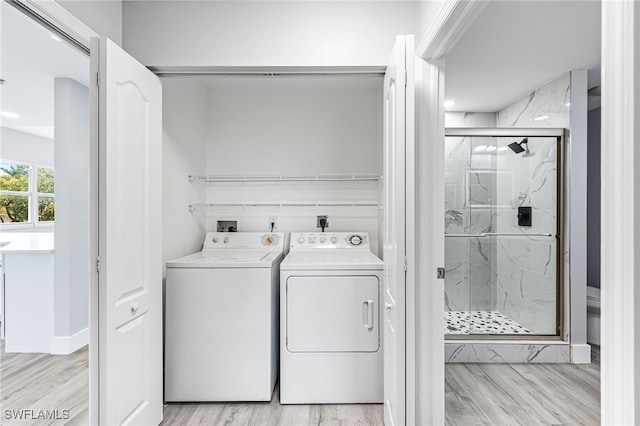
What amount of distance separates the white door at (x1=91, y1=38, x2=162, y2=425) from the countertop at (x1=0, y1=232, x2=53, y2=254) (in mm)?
539

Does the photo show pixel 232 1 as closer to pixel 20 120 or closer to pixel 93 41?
pixel 93 41

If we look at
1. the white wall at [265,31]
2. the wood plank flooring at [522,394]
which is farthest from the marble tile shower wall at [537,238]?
the white wall at [265,31]

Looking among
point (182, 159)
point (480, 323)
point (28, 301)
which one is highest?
point (182, 159)

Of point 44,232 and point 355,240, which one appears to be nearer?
point 44,232

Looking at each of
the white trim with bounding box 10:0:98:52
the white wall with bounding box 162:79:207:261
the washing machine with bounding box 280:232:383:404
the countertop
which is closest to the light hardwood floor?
the washing machine with bounding box 280:232:383:404

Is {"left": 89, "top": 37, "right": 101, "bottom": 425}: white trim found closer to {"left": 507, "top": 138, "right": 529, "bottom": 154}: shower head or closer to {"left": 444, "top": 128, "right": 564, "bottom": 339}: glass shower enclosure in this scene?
{"left": 444, "top": 128, "right": 564, "bottom": 339}: glass shower enclosure

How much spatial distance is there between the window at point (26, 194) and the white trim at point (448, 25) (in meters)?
2.00

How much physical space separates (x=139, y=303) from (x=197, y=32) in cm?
151

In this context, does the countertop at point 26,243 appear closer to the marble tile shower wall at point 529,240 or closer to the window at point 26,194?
the window at point 26,194

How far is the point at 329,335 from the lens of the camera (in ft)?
7.29

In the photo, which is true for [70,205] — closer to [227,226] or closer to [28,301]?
[28,301]

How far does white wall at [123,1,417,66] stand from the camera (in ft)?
6.17

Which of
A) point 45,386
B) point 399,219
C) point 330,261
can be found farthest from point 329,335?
point 45,386

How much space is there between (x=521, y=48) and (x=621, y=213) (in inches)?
98.0
